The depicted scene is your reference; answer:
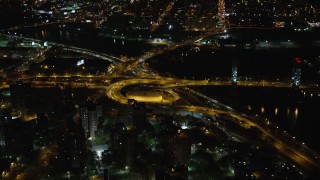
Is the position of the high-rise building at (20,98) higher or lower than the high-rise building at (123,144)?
higher

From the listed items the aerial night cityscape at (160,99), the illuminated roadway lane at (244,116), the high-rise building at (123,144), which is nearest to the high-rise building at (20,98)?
the aerial night cityscape at (160,99)

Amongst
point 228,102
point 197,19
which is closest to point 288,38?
point 197,19

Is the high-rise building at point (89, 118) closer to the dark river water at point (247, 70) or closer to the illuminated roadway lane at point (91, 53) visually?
the dark river water at point (247, 70)

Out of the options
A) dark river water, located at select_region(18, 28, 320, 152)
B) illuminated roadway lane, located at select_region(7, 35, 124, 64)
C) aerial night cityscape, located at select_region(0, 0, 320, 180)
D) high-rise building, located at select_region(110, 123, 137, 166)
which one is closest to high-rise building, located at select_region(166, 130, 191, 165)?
aerial night cityscape, located at select_region(0, 0, 320, 180)

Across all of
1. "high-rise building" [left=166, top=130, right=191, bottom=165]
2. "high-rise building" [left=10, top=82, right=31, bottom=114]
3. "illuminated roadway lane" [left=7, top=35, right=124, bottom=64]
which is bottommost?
"high-rise building" [left=166, top=130, right=191, bottom=165]

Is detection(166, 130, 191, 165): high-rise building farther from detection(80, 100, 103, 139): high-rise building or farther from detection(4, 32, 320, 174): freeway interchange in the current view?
detection(80, 100, 103, 139): high-rise building
